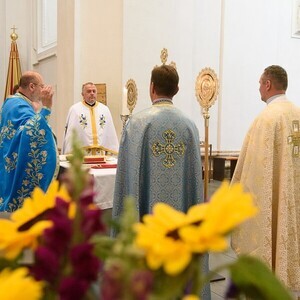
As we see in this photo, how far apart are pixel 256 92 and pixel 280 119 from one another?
6.70 metres

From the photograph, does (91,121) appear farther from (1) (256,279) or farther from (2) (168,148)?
(1) (256,279)

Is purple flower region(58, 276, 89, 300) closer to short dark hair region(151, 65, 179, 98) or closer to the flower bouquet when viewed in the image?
the flower bouquet

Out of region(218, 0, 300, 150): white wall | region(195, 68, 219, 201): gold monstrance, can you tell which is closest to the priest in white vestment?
region(195, 68, 219, 201): gold monstrance

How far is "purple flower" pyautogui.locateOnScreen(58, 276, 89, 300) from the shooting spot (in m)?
0.45

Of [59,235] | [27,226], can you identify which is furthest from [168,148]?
[59,235]

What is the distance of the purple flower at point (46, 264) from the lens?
0.48 m

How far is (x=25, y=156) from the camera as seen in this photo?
3.88m

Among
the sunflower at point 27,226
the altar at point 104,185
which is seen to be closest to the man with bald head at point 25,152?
the altar at point 104,185

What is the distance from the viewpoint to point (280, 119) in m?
3.49

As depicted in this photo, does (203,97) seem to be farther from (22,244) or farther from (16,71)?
(16,71)

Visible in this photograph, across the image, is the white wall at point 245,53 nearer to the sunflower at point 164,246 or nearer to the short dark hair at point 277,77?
the short dark hair at point 277,77

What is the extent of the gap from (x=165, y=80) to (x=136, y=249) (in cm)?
271

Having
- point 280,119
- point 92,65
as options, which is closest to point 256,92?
point 92,65

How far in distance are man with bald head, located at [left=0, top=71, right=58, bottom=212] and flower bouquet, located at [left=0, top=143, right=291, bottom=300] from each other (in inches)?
134
